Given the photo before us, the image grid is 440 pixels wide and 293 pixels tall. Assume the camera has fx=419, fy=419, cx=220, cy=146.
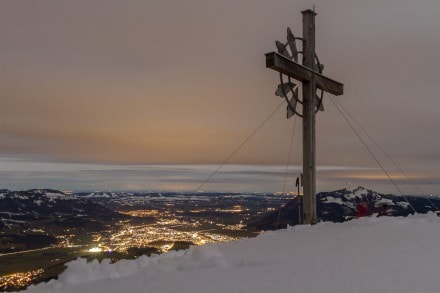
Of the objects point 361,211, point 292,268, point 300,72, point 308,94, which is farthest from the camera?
point 308,94

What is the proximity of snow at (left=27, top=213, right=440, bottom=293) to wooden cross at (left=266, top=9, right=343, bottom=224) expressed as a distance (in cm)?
405

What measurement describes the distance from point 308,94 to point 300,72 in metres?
0.92

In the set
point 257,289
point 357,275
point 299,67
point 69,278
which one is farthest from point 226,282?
Answer: point 299,67

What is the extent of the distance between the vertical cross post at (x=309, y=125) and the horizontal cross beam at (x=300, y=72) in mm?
297

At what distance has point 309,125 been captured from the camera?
13797 mm

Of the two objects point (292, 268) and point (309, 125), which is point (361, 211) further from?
point (292, 268)

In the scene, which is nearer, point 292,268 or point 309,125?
point 292,268

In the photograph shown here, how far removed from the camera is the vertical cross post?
535 inches

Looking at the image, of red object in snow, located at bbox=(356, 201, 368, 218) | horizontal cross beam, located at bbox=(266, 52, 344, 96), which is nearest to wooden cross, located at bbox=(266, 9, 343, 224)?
horizontal cross beam, located at bbox=(266, 52, 344, 96)

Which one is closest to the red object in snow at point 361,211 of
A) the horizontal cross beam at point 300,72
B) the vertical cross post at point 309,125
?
the vertical cross post at point 309,125

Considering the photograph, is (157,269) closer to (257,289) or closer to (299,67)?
(257,289)

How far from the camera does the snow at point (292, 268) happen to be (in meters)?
5.91

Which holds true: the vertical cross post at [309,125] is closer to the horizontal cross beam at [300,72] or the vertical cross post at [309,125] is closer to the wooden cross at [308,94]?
the wooden cross at [308,94]

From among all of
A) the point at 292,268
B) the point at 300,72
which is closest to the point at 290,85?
the point at 300,72
